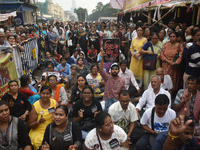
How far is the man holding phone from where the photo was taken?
10.9ft

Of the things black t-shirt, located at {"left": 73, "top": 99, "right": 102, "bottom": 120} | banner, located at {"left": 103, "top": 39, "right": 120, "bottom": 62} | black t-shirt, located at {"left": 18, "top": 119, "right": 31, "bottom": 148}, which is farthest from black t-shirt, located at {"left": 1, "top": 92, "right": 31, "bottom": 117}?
banner, located at {"left": 103, "top": 39, "right": 120, "bottom": 62}

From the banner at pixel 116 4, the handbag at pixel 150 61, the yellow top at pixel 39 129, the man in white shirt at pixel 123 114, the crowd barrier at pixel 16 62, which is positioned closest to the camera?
the yellow top at pixel 39 129

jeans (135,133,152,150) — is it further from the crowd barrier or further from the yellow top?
the crowd barrier

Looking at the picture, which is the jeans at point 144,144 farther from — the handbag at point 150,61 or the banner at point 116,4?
the banner at point 116,4

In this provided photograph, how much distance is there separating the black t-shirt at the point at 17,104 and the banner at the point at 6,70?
1.00 meters

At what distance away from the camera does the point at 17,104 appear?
3.52 metres

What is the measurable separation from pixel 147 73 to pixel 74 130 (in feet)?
11.1

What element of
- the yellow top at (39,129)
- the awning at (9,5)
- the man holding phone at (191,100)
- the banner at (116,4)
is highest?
the banner at (116,4)

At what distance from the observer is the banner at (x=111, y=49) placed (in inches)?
259

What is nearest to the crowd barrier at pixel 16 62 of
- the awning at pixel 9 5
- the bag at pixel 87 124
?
the bag at pixel 87 124

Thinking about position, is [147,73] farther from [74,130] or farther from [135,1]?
[135,1]

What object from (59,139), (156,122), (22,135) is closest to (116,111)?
(156,122)

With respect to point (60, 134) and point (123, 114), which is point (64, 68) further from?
point (60, 134)

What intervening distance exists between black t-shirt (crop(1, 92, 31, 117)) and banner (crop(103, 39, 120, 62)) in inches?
142
